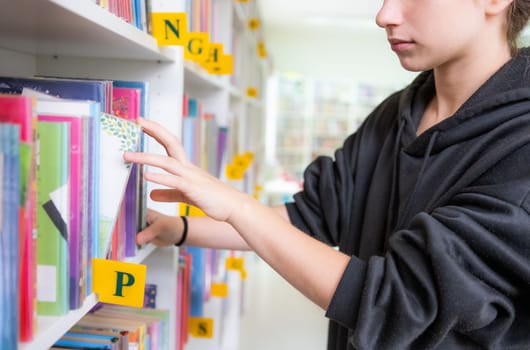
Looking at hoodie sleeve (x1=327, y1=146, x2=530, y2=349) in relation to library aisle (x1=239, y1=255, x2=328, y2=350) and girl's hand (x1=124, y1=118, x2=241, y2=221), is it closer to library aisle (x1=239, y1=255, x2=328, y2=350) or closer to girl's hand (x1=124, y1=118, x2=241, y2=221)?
girl's hand (x1=124, y1=118, x2=241, y2=221)

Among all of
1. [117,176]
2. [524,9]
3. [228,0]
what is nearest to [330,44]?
[228,0]

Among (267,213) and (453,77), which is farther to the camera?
(453,77)

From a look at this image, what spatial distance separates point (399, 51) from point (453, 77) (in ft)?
0.39

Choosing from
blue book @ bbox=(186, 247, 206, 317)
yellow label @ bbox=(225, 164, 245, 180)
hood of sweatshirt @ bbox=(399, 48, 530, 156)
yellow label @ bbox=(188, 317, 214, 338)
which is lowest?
yellow label @ bbox=(188, 317, 214, 338)

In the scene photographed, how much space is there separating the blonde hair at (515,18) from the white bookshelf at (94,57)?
0.61 meters

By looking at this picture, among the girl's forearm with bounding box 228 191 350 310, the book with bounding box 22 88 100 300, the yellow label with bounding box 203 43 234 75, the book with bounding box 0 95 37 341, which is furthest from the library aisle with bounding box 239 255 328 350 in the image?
the book with bounding box 0 95 37 341

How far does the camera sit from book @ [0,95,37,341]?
47 centimetres

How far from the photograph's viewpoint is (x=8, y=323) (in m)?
0.48

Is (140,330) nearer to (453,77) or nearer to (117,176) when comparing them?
(117,176)

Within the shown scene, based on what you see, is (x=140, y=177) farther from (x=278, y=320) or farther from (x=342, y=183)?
(x=278, y=320)

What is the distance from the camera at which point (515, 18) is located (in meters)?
0.94

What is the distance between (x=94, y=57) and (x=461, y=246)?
73 centimetres

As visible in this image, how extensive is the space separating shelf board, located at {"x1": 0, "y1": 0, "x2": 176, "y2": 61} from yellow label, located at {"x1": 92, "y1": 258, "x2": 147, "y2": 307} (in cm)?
30

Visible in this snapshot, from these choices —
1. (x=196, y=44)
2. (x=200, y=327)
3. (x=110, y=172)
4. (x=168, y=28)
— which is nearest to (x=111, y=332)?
(x=110, y=172)
